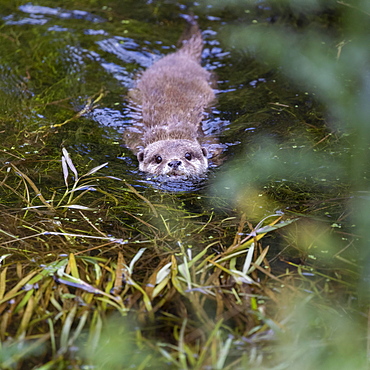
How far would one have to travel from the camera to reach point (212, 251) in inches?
104

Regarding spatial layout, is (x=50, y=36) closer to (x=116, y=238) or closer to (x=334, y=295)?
(x=116, y=238)

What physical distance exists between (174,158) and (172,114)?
948 millimetres

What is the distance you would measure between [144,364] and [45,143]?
250 centimetres

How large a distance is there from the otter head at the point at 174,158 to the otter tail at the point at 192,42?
1761 millimetres

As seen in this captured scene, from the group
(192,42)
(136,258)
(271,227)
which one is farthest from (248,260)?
(192,42)

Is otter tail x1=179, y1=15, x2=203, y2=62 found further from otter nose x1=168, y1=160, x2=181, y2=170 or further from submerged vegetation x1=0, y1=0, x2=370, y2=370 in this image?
otter nose x1=168, y1=160, x2=181, y2=170

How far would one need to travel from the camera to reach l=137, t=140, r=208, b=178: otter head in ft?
11.8

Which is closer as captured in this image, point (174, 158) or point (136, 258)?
point (136, 258)

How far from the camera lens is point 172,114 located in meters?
4.47

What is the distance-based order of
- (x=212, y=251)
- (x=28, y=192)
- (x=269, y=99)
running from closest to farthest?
(x=212, y=251), (x=28, y=192), (x=269, y=99)

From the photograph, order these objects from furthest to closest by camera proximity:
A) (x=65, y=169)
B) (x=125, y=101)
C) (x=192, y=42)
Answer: (x=192, y=42)
(x=125, y=101)
(x=65, y=169)

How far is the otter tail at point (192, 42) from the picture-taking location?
543cm

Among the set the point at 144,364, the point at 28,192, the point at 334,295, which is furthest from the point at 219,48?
the point at 144,364

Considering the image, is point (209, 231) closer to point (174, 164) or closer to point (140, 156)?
point (174, 164)
